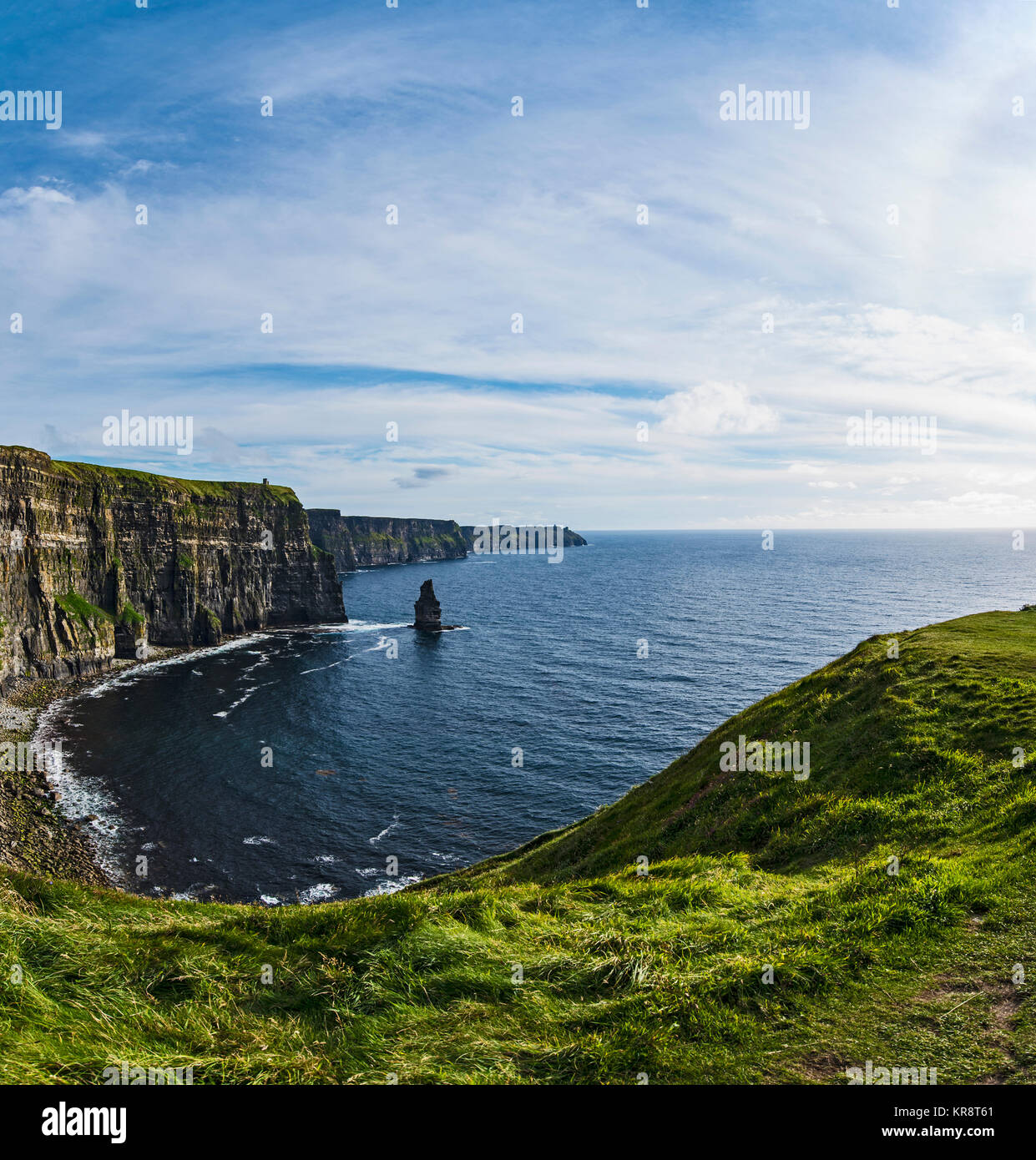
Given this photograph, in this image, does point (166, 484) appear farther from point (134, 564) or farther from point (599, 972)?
point (599, 972)

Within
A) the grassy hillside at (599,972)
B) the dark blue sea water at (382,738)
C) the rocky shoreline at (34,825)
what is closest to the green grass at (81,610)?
the dark blue sea water at (382,738)

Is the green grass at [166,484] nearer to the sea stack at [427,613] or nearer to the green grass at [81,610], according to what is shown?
the green grass at [81,610]

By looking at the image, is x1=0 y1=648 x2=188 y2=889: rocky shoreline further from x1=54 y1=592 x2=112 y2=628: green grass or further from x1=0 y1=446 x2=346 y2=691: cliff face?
x1=54 y1=592 x2=112 y2=628: green grass

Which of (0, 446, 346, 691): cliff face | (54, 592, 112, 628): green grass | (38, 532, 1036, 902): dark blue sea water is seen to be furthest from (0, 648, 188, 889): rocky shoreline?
(54, 592, 112, 628): green grass

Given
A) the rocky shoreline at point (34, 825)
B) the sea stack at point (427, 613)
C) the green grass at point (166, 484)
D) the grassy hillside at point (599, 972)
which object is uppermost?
the green grass at point (166, 484)

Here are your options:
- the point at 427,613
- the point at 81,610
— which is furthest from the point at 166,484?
the point at 427,613
